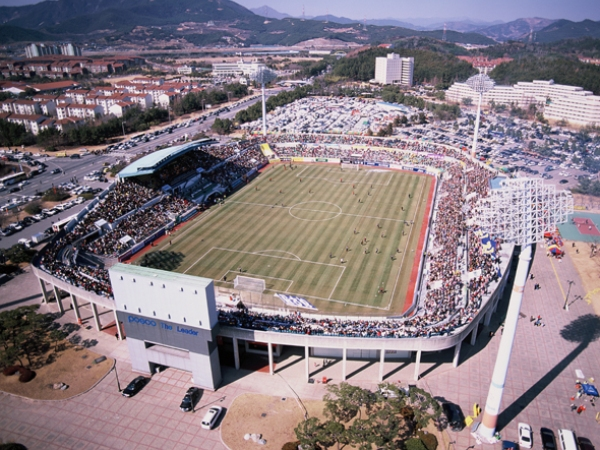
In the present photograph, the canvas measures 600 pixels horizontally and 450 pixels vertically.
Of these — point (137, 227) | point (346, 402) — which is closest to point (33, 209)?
point (137, 227)

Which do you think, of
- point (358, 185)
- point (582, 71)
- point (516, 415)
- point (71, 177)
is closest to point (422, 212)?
point (358, 185)

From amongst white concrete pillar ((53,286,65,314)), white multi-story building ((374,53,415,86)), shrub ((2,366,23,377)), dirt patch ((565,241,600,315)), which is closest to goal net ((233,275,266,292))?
white concrete pillar ((53,286,65,314))

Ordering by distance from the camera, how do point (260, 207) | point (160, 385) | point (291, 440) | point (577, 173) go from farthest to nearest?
point (577, 173) → point (260, 207) → point (160, 385) → point (291, 440)

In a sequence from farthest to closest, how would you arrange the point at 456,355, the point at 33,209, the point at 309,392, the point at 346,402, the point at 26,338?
the point at 33,209, the point at 26,338, the point at 456,355, the point at 309,392, the point at 346,402

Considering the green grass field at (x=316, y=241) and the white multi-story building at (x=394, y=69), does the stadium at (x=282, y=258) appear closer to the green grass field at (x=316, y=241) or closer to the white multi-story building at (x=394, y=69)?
the green grass field at (x=316, y=241)

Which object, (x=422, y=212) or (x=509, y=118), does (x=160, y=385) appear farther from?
(x=509, y=118)

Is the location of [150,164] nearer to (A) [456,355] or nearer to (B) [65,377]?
(B) [65,377]
